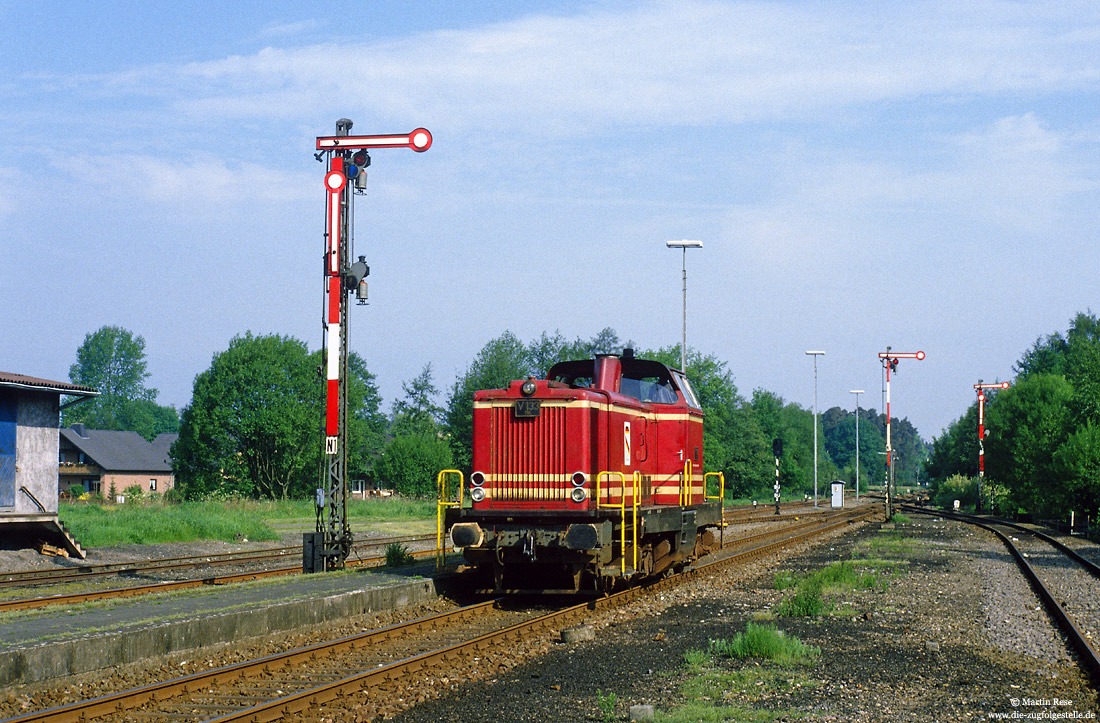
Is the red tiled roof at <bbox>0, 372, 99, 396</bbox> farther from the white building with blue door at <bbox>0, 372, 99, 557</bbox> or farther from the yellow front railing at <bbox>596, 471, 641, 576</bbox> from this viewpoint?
the yellow front railing at <bbox>596, 471, 641, 576</bbox>

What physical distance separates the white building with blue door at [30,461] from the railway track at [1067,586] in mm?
20091

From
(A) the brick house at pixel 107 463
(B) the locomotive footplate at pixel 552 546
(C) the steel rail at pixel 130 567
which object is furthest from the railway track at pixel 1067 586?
(A) the brick house at pixel 107 463

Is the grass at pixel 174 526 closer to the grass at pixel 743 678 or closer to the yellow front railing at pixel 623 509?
the yellow front railing at pixel 623 509

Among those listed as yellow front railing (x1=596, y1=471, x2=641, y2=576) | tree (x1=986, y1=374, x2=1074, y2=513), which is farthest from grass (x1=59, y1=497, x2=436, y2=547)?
Result: tree (x1=986, y1=374, x2=1074, y2=513)

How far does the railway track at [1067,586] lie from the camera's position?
1118 cm

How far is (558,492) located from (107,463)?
256ft

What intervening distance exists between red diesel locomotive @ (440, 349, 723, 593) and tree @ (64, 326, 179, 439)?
386 feet

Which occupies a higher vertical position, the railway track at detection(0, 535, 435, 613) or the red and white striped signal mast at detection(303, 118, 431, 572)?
the red and white striped signal mast at detection(303, 118, 431, 572)

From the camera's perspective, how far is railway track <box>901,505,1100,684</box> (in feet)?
36.7

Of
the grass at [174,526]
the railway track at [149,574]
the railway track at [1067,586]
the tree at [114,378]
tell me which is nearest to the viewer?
the railway track at [1067,586]

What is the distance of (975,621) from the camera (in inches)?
509

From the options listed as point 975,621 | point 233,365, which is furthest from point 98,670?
point 233,365

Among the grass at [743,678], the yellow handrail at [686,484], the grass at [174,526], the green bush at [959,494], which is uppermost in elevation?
the yellow handrail at [686,484]

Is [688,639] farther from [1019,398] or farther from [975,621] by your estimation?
[1019,398]
